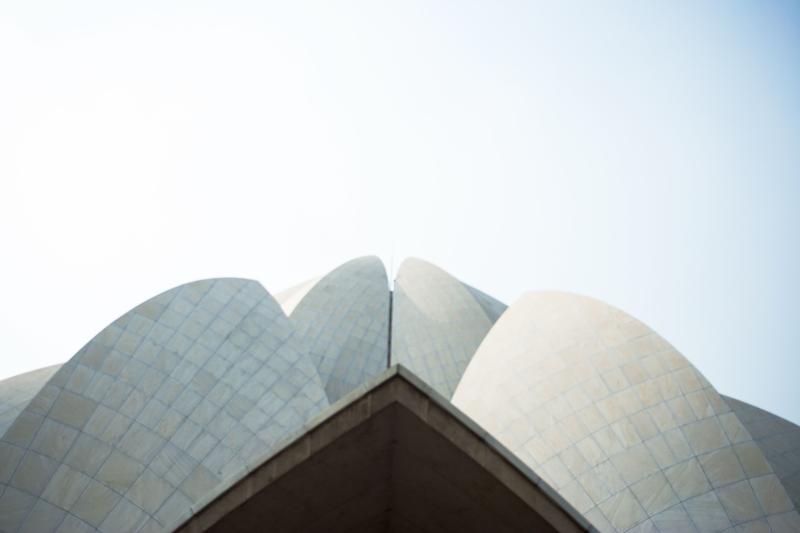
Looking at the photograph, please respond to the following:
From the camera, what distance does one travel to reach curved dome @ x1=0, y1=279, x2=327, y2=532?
10375 millimetres

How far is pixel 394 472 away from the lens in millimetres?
7539

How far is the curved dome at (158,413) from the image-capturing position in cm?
1038

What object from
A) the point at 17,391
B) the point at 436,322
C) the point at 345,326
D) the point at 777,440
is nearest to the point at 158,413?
the point at 17,391

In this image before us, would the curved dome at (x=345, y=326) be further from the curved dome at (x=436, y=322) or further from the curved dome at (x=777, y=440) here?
the curved dome at (x=777, y=440)

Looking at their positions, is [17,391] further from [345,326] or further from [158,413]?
[345,326]

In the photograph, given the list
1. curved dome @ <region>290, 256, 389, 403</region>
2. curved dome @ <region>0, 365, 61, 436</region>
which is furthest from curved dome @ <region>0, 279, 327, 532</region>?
curved dome @ <region>290, 256, 389, 403</region>

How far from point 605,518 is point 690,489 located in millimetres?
1396

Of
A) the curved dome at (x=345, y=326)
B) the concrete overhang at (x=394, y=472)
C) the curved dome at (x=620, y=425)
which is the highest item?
the curved dome at (x=345, y=326)

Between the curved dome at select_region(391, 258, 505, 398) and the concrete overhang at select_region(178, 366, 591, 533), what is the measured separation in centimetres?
1043

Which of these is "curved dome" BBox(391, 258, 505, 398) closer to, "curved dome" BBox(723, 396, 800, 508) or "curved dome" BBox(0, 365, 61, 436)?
"curved dome" BBox(723, 396, 800, 508)

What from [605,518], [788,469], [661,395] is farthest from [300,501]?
[788,469]

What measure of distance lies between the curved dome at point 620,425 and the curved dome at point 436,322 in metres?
4.92

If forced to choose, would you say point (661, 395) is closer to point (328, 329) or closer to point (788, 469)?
point (788, 469)

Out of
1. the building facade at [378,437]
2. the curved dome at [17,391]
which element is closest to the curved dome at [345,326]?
the building facade at [378,437]
